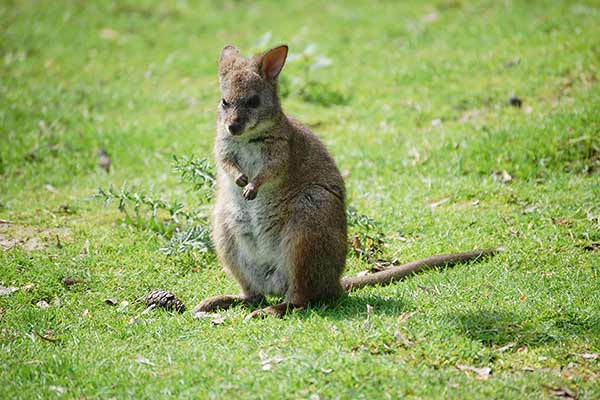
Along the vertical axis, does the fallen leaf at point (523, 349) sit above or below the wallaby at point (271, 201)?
below

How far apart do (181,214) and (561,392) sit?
3.96 meters

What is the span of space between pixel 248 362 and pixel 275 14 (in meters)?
10.8

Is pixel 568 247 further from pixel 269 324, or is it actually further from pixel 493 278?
pixel 269 324

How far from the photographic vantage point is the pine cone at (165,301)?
5992 mm

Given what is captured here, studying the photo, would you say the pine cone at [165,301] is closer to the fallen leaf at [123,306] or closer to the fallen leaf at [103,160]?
the fallen leaf at [123,306]

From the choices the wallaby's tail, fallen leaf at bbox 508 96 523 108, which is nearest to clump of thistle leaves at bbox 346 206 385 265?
the wallaby's tail

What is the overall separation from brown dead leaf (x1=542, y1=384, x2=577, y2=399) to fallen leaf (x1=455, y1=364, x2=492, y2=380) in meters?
0.34

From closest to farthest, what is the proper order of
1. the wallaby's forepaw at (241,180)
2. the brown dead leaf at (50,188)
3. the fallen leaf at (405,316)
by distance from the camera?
1. the fallen leaf at (405,316)
2. the wallaby's forepaw at (241,180)
3. the brown dead leaf at (50,188)

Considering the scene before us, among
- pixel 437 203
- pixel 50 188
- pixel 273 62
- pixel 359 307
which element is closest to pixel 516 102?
pixel 437 203

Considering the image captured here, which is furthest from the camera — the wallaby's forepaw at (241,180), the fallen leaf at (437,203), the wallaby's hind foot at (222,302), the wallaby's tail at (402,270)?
the fallen leaf at (437,203)

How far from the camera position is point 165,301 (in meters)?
6.02

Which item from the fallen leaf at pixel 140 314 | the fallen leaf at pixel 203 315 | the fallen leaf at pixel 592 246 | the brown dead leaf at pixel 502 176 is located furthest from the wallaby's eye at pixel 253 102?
the brown dead leaf at pixel 502 176

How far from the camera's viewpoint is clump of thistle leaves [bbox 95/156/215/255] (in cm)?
701

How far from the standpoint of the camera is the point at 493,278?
6.09 meters
